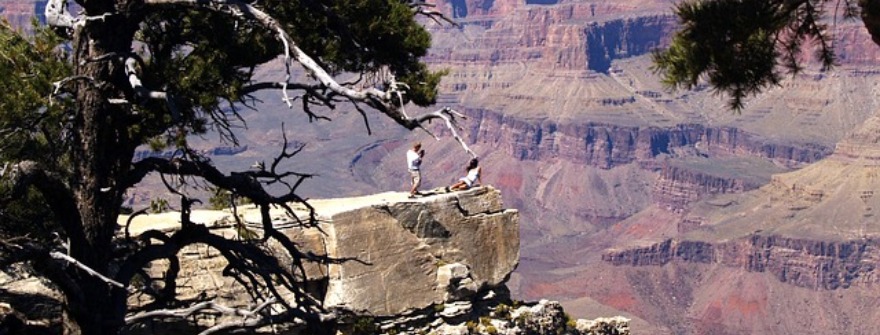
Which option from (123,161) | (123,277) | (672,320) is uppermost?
(123,161)

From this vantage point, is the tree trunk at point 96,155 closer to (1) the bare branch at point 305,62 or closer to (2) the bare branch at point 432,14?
(1) the bare branch at point 305,62

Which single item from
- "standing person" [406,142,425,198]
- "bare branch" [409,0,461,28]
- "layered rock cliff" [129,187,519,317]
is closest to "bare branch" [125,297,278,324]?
"bare branch" [409,0,461,28]

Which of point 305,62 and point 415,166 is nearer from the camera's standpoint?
point 305,62

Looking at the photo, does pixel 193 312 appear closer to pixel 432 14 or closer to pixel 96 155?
pixel 96 155

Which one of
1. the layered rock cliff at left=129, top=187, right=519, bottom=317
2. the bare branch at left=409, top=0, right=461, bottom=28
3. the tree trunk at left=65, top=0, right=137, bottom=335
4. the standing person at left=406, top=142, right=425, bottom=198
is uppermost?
the bare branch at left=409, top=0, right=461, bottom=28

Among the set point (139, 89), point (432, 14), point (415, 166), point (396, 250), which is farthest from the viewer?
point (415, 166)

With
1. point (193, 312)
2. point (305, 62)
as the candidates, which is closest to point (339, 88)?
point (305, 62)

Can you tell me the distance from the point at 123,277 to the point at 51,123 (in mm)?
4575

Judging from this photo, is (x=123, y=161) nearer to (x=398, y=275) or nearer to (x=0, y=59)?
(x=0, y=59)

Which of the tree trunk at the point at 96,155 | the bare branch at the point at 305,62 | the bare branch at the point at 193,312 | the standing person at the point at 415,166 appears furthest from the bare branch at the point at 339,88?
the standing person at the point at 415,166

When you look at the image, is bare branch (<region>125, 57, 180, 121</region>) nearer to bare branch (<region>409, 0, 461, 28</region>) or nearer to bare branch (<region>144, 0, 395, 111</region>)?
bare branch (<region>144, 0, 395, 111</region>)

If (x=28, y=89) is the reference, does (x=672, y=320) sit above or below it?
below

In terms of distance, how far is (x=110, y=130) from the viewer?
27.9 feet

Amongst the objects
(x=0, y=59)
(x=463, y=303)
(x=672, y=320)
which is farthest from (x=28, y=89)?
(x=672, y=320)
